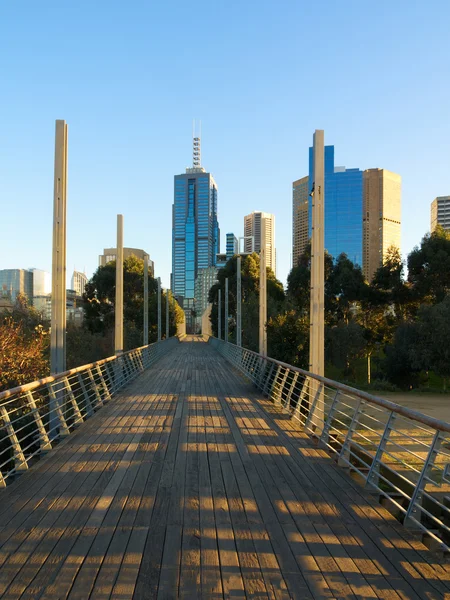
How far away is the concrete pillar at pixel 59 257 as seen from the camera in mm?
10562

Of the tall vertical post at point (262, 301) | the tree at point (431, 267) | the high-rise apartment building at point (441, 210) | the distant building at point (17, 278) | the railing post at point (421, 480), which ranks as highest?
the high-rise apartment building at point (441, 210)

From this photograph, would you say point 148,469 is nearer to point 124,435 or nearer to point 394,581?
point 124,435

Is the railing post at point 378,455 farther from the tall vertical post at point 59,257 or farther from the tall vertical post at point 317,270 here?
the tall vertical post at point 59,257

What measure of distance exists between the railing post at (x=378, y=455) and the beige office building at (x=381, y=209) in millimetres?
104269

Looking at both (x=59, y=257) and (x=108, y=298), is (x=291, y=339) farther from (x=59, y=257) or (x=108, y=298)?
(x=108, y=298)

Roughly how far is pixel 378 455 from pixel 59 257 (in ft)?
24.8

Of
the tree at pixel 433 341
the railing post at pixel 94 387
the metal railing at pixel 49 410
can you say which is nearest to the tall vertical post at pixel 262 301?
the metal railing at pixel 49 410

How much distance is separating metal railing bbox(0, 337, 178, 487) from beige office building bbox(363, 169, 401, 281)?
92.9m

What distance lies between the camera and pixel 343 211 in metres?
117

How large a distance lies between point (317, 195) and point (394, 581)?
7.73 metres

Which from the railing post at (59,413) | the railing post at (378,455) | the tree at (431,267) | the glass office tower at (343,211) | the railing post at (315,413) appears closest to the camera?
the railing post at (378,455)

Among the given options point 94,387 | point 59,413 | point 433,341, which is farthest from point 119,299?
point 433,341

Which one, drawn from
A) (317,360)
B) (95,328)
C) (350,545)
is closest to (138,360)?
(317,360)

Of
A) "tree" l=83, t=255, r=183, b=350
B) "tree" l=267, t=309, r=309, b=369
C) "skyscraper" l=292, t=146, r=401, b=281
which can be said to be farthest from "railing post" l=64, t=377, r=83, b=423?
"skyscraper" l=292, t=146, r=401, b=281
